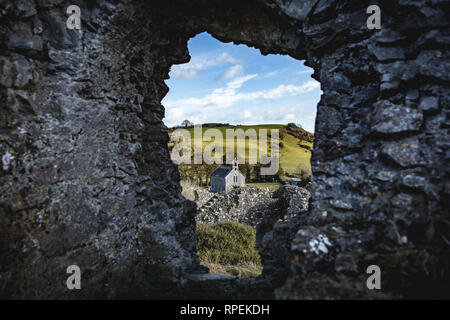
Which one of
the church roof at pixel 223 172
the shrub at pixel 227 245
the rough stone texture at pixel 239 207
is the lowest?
the shrub at pixel 227 245

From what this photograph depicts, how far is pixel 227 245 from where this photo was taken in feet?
35.4

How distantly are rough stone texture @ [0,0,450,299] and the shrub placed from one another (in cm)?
558

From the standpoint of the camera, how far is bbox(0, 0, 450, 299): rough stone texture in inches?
109

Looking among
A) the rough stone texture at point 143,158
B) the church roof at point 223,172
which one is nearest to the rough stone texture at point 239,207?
the church roof at point 223,172

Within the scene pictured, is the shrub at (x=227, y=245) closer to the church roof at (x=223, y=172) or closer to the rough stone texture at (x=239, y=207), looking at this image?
Result: the rough stone texture at (x=239, y=207)

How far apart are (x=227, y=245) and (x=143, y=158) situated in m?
7.46

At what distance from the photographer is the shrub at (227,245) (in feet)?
32.1

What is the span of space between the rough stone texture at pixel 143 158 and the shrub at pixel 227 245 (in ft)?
18.3

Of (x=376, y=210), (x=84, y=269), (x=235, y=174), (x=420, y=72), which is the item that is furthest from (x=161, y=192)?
(x=235, y=174)

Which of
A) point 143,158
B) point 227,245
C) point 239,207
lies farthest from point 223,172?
point 143,158

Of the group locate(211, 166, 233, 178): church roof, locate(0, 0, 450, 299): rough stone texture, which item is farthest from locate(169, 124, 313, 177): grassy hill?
locate(0, 0, 450, 299): rough stone texture

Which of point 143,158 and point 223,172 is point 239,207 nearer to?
point 223,172

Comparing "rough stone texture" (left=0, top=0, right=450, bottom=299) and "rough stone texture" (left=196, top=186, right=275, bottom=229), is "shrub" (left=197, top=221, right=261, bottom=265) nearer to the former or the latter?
"rough stone texture" (left=196, top=186, right=275, bottom=229)
